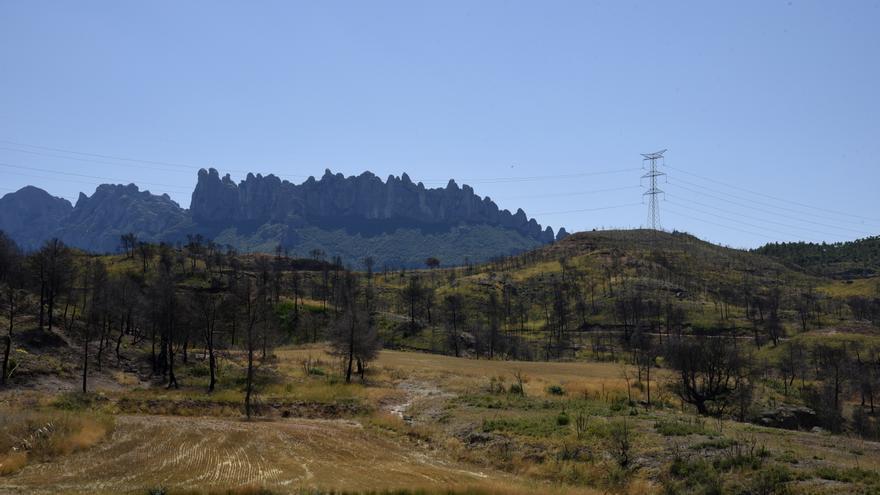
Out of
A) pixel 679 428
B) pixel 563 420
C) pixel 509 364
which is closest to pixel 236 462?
pixel 563 420

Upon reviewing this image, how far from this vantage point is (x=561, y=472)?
111 feet

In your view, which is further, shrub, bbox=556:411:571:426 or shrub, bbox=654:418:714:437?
shrub, bbox=556:411:571:426

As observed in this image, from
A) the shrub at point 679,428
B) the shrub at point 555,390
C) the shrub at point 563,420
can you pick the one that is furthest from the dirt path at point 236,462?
the shrub at point 555,390

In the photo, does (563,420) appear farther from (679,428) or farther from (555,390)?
(555,390)

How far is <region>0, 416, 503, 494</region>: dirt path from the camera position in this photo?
96.0 ft

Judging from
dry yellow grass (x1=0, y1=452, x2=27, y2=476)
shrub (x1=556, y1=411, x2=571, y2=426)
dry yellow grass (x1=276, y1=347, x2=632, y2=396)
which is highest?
shrub (x1=556, y1=411, x2=571, y2=426)

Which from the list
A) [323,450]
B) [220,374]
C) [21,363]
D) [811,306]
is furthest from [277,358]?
[811,306]

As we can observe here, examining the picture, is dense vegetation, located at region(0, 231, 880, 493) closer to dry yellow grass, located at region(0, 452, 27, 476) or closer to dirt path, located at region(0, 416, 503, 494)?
dirt path, located at region(0, 416, 503, 494)

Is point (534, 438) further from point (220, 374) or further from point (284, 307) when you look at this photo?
point (284, 307)

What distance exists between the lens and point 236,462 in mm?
33812

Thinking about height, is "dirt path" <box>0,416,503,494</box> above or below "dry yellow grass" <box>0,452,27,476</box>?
below

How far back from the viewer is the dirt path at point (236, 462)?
96.0 ft

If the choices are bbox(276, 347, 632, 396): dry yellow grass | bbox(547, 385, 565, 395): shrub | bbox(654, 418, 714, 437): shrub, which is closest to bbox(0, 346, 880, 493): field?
bbox(654, 418, 714, 437): shrub

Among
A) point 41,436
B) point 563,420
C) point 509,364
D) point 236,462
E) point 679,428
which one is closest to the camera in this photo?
point 236,462
